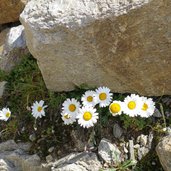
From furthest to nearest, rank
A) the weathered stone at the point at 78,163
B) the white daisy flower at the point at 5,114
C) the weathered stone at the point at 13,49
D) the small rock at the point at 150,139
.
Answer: the weathered stone at the point at 13,49 → the white daisy flower at the point at 5,114 → the small rock at the point at 150,139 → the weathered stone at the point at 78,163

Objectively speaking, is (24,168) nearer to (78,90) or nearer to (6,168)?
(6,168)

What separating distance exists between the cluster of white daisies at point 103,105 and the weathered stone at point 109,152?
17cm

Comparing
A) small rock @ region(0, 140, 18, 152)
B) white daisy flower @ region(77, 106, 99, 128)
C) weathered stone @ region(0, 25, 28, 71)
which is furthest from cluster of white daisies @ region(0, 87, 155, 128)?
weathered stone @ region(0, 25, 28, 71)

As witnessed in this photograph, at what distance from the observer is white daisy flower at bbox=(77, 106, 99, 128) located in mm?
2807

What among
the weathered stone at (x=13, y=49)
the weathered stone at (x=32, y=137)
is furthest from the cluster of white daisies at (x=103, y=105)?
the weathered stone at (x=13, y=49)

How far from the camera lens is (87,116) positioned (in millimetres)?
2824

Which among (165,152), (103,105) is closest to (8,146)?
(103,105)

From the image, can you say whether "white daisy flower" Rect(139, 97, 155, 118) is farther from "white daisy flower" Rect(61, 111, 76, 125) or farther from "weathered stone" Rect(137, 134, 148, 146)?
"white daisy flower" Rect(61, 111, 76, 125)

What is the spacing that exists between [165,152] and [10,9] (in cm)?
209

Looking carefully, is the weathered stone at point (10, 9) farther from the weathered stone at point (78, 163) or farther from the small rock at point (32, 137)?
the weathered stone at point (78, 163)

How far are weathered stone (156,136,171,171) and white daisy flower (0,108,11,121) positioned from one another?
1.30m

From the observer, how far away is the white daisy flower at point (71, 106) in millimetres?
2926

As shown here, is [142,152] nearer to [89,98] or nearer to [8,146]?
[89,98]

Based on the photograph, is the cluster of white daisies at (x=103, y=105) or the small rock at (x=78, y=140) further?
the small rock at (x=78, y=140)
